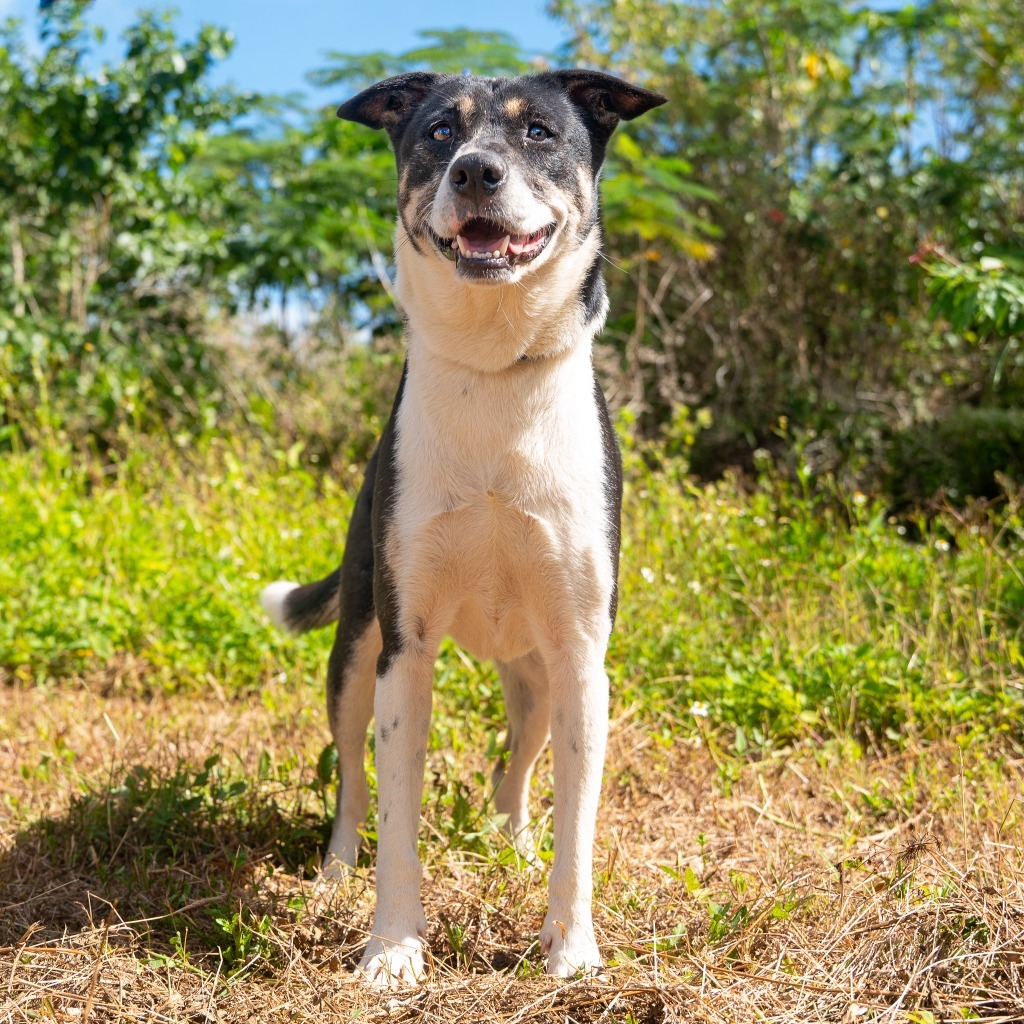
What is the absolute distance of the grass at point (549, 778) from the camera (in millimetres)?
2439

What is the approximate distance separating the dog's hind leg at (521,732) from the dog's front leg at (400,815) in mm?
575

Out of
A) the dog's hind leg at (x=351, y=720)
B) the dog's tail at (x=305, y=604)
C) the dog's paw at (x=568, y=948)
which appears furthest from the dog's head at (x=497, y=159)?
the dog's paw at (x=568, y=948)

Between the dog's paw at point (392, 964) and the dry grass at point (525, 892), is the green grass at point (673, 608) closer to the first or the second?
the dry grass at point (525, 892)

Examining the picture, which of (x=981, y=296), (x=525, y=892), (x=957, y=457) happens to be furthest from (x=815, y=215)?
(x=525, y=892)

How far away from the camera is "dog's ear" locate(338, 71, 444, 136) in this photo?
2.96 metres

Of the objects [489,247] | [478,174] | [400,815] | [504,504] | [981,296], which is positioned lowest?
[400,815]

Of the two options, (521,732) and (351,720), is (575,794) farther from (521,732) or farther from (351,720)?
(351,720)

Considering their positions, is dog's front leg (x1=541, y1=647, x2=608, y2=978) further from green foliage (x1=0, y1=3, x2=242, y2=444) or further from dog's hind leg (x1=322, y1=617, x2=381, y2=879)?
green foliage (x1=0, y1=3, x2=242, y2=444)

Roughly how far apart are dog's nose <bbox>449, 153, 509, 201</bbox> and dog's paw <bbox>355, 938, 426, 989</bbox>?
1719 millimetres

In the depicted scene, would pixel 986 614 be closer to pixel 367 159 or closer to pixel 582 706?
pixel 582 706

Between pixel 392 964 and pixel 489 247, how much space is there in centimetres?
165

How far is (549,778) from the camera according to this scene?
3730 millimetres

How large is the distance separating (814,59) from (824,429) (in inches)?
103

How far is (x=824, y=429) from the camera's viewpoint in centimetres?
701
